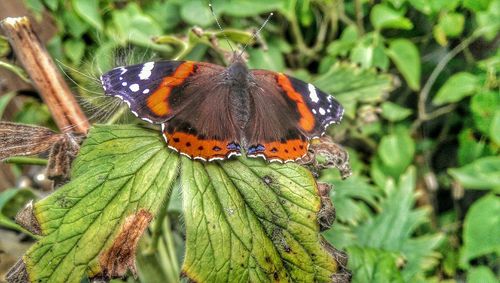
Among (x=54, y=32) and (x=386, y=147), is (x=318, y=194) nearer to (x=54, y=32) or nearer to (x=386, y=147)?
(x=386, y=147)

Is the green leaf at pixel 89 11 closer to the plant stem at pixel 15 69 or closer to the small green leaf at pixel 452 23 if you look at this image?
the plant stem at pixel 15 69

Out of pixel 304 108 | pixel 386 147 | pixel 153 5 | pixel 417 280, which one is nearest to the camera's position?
pixel 304 108

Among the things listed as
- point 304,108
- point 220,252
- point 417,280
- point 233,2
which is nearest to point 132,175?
point 220,252

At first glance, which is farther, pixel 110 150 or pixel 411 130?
pixel 411 130

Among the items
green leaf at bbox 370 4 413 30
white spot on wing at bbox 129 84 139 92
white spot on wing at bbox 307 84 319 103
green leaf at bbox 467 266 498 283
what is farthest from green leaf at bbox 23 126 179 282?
green leaf at bbox 370 4 413 30

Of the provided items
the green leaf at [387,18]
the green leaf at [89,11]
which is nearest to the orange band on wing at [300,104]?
the green leaf at [387,18]

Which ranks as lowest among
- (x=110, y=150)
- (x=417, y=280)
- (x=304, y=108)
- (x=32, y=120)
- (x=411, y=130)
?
(x=110, y=150)
